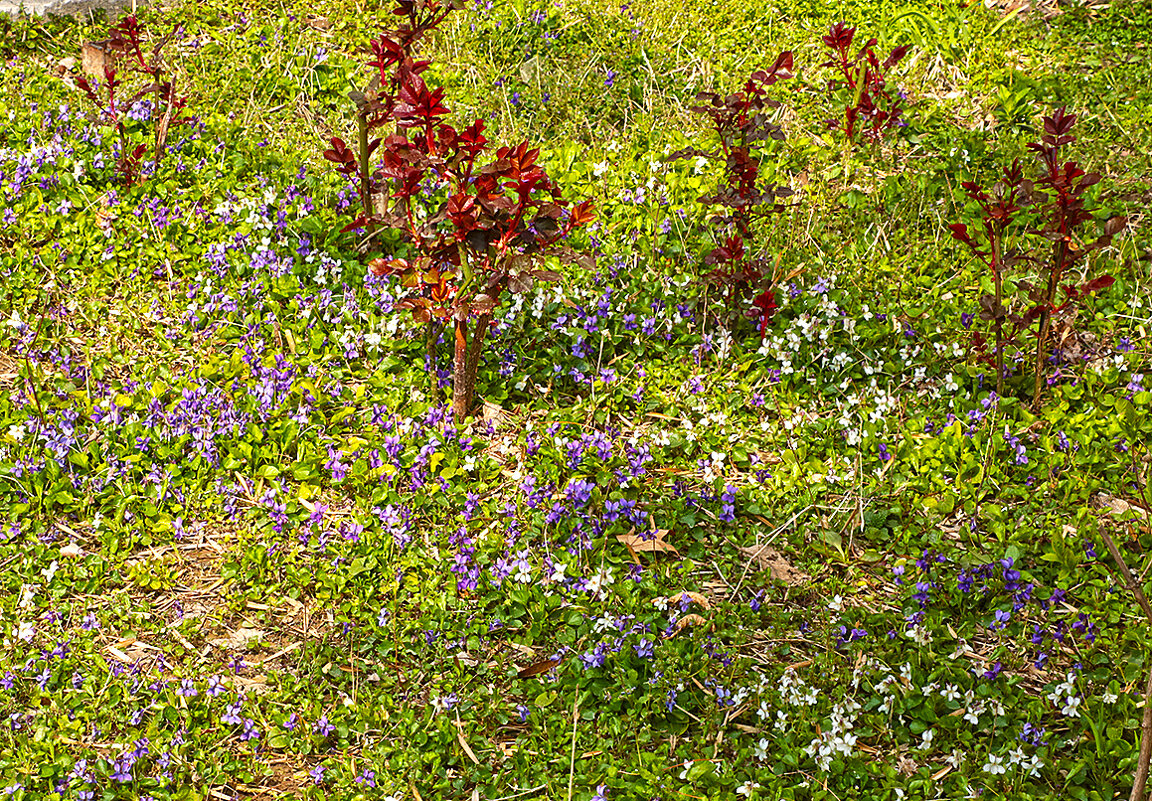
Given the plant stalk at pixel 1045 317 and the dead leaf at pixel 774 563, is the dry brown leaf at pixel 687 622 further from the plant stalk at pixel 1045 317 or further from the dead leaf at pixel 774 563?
the plant stalk at pixel 1045 317

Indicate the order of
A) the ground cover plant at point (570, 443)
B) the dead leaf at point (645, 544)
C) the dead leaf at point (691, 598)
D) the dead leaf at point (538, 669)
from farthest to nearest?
1. the dead leaf at point (645, 544)
2. the dead leaf at point (691, 598)
3. the dead leaf at point (538, 669)
4. the ground cover plant at point (570, 443)

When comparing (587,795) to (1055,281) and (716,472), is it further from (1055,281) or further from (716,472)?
(1055,281)

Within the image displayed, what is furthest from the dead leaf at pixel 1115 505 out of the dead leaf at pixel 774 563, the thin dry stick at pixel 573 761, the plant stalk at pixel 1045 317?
the thin dry stick at pixel 573 761

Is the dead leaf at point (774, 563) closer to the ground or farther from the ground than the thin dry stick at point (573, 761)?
farther from the ground

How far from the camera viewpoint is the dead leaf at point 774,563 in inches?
129

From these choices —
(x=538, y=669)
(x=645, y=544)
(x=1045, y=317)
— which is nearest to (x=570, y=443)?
(x=645, y=544)

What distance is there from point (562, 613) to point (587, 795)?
58 cm

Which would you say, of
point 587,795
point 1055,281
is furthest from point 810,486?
point 587,795

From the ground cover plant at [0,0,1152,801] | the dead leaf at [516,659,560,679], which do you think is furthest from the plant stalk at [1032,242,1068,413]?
the dead leaf at [516,659,560,679]

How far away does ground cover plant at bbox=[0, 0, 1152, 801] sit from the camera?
9.43 ft

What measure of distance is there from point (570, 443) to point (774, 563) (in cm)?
79

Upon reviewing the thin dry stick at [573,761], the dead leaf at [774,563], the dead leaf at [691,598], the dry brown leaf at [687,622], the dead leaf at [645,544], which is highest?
the dead leaf at [645,544]

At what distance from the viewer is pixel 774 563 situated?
331 centimetres

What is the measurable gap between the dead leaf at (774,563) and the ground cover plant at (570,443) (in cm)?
1
